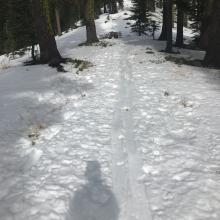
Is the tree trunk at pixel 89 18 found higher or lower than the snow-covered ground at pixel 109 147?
higher

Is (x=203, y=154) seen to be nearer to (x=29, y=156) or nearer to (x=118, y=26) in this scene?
(x=29, y=156)

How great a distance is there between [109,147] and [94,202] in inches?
82.6

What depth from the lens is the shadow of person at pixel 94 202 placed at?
5.15 meters

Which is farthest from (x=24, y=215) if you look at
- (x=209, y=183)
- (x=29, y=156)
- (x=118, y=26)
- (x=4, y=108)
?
(x=118, y=26)

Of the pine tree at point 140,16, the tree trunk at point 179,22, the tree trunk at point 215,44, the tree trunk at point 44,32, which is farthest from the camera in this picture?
the pine tree at point 140,16

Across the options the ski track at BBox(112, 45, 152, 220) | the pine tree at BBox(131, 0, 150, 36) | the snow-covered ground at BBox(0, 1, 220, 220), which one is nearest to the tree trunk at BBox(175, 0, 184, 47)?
the pine tree at BBox(131, 0, 150, 36)

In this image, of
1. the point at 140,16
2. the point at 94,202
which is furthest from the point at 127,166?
the point at 140,16

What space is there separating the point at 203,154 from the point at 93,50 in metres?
15.4

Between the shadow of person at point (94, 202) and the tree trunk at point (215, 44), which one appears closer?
the shadow of person at point (94, 202)

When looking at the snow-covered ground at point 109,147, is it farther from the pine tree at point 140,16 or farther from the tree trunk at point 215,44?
the pine tree at point 140,16

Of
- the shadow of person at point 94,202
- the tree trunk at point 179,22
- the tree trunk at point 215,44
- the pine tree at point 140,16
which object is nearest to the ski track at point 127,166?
the shadow of person at point 94,202

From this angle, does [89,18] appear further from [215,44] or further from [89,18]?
[215,44]

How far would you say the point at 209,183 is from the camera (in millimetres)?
5871

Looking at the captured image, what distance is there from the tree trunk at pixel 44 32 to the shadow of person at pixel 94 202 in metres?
10.3
